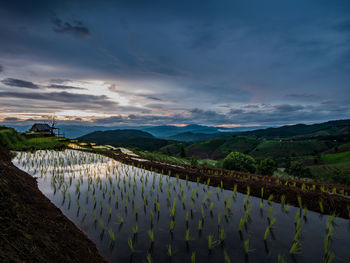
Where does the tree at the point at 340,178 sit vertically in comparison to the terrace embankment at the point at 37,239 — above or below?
below

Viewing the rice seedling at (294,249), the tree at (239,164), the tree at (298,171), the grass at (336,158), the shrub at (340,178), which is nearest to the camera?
the rice seedling at (294,249)

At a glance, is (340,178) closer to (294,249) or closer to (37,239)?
(294,249)

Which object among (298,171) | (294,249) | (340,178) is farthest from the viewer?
(298,171)

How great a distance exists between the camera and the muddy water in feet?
17.1

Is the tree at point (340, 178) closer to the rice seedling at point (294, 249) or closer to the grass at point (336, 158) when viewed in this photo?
the rice seedling at point (294, 249)

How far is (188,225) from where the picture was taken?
6.63 m

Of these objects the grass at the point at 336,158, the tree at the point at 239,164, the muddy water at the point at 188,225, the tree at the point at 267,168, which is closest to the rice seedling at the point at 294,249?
the muddy water at the point at 188,225

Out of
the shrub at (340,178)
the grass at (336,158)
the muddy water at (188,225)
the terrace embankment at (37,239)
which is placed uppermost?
the terrace embankment at (37,239)

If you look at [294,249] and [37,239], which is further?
[294,249]

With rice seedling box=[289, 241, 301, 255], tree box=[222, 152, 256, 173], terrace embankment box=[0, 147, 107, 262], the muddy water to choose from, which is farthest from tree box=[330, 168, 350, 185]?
terrace embankment box=[0, 147, 107, 262]

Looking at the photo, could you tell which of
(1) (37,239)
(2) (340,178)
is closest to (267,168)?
(2) (340,178)

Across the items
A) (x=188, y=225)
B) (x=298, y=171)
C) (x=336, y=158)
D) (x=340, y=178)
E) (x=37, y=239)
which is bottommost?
(x=336, y=158)

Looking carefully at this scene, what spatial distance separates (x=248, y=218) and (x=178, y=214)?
2869mm

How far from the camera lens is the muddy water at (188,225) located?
520cm
